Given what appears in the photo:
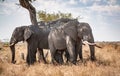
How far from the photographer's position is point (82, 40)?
15.0 meters

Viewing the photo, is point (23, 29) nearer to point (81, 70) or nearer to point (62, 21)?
point (62, 21)

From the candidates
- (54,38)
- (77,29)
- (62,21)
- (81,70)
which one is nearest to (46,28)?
(62,21)

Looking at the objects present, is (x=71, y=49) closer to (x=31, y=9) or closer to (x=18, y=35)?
(x=18, y=35)

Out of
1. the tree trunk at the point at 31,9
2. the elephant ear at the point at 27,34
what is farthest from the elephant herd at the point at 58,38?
the tree trunk at the point at 31,9

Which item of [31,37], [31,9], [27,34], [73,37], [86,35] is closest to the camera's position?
[86,35]

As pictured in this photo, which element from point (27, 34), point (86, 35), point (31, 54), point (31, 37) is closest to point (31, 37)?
point (31, 37)

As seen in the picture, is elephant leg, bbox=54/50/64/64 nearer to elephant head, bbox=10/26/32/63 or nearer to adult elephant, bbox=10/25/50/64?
adult elephant, bbox=10/25/50/64

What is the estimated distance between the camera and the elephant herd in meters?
14.9

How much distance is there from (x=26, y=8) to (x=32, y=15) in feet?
2.17

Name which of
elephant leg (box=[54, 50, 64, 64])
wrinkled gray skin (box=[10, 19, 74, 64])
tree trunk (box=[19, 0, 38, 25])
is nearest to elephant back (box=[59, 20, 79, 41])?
elephant leg (box=[54, 50, 64, 64])

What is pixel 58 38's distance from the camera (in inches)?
642

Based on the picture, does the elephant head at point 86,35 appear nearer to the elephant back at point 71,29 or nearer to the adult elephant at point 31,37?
the elephant back at point 71,29

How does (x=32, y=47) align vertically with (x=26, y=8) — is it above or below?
below

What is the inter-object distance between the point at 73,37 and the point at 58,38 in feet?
4.58
